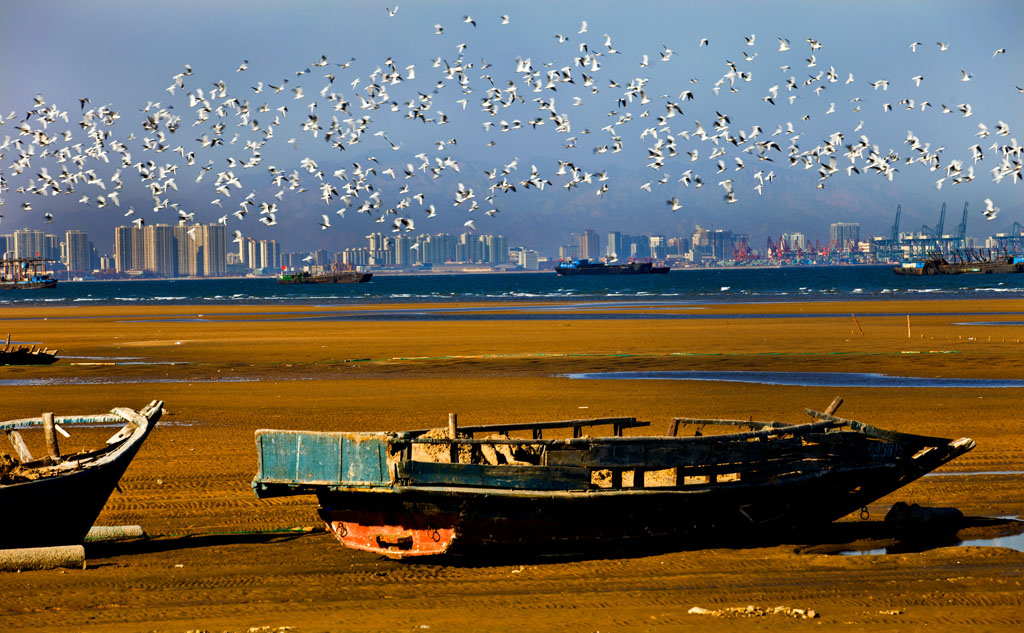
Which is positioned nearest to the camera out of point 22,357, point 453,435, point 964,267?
point 453,435

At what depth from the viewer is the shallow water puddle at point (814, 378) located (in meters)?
26.1

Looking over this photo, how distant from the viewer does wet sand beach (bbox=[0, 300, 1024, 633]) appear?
9.56 metres

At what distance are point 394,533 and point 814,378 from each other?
1933 centimetres

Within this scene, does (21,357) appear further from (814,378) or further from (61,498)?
(61,498)

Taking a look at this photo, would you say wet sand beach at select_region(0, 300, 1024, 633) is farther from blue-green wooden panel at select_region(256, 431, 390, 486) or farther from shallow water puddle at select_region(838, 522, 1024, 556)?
blue-green wooden panel at select_region(256, 431, 390, 486)

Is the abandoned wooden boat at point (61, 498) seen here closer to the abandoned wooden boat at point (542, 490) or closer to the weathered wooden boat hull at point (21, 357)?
the abandoned wooden boat at point (542, 490)

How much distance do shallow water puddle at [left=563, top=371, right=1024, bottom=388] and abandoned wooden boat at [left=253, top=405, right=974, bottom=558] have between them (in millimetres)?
15019

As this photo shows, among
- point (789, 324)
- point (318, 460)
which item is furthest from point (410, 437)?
point (789, 324)

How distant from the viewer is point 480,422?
20.6 m

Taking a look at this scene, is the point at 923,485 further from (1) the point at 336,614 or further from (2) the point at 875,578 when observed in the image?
(1) the point at 336,614

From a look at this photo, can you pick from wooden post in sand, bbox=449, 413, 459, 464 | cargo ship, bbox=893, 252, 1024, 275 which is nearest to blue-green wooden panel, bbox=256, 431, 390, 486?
wooden post in sand, bbox=449, 413, 459, 464

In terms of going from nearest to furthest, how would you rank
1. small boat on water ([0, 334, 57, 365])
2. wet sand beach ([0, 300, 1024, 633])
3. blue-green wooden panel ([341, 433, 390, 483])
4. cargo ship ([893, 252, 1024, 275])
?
1. wet sand beach ([0, 300, 1024, 633])
2. blue-green wooden panel ([341, 433, 390, 483])
3. small boat on water ([0, 334, 57, 365])
4. cargo ship ([893, 252, 1024, 275])

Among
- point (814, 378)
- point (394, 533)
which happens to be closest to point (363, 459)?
point (394, 533)

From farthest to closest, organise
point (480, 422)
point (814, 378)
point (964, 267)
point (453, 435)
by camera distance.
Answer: point (964, 267)
point (814, 378)
point (480, 422)
point (453, 435)
